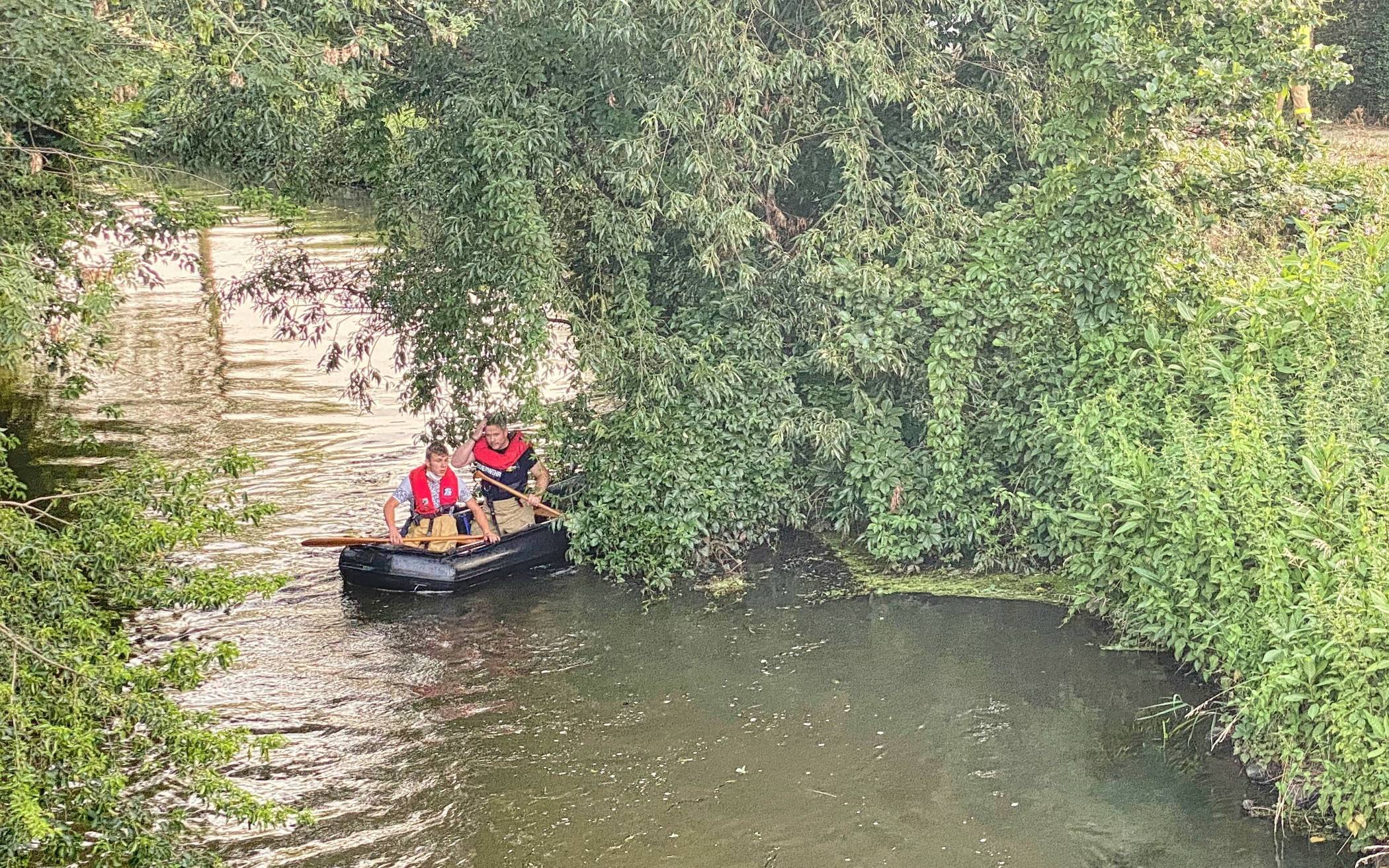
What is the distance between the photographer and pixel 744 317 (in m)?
11.7

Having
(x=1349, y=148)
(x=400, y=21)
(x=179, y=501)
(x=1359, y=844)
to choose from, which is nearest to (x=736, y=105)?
(x=400, y=21)

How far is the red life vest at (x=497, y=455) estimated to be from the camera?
41.5 ft

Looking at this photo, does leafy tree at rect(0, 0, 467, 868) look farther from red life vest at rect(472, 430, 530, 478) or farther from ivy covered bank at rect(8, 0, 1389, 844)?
red life vest at rect(472, 430, 530, 478)

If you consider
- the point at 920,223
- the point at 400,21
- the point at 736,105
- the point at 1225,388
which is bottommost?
the point at 1225,388

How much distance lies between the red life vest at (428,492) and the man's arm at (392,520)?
0.72 ft

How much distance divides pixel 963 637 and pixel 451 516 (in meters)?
4.82

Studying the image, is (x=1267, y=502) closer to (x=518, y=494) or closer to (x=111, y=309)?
(x=518, y=494)

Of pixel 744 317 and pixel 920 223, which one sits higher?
pixel 920 223

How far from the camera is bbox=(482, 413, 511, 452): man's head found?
1248 cm

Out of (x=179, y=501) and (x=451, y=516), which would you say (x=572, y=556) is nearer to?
(x=451, y=516)

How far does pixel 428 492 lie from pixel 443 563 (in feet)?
2.71

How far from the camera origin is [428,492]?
39.7 feet

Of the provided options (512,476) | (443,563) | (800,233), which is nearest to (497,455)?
(512,476)

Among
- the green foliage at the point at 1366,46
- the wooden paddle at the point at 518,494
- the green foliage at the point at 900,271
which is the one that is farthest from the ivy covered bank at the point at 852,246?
the green foliage at the point at 1366,46
